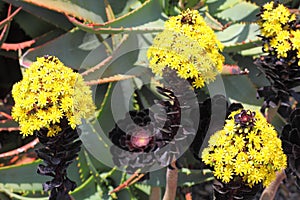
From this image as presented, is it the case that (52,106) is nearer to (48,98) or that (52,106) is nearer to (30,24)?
(48,98)

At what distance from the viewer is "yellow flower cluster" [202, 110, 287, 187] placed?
0.77 meters

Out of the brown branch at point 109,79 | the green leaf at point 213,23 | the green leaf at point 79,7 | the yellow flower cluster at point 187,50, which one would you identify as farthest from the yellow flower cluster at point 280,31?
the green leaf at point 79,7

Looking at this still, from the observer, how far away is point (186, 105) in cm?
87

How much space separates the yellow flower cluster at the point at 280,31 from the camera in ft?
3.09

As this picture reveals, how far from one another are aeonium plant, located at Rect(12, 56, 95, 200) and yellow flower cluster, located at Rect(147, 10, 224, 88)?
0.14 meters

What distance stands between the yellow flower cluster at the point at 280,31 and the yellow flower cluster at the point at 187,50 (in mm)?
143

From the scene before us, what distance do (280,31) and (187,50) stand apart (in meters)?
0.22

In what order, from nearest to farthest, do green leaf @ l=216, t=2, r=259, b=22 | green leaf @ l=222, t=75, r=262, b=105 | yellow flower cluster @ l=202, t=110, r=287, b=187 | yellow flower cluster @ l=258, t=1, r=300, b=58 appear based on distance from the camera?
yellow flower cluster @ l=202, t=110, r=287, b=187
yellow flower cluster @ l=258, t=1, r=300, b=58
green leaf @ l=222, t=75, r=262, b=105
green leaf @ l=216, t=2, r=259, b=22

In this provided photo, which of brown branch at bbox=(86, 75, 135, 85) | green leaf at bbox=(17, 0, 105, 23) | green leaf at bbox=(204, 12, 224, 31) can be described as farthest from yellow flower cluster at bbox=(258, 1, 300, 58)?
green leaf at bbox=(17, 0, 105, 23)

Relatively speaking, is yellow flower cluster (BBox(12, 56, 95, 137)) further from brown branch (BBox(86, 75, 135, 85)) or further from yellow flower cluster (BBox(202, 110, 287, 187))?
brown branch (BBox(86, 75, 135, 85))

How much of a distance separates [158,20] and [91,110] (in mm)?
482

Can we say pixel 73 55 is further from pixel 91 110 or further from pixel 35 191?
pixel 91 110

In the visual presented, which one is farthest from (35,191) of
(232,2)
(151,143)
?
(232,2)

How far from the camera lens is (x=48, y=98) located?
79 cm
